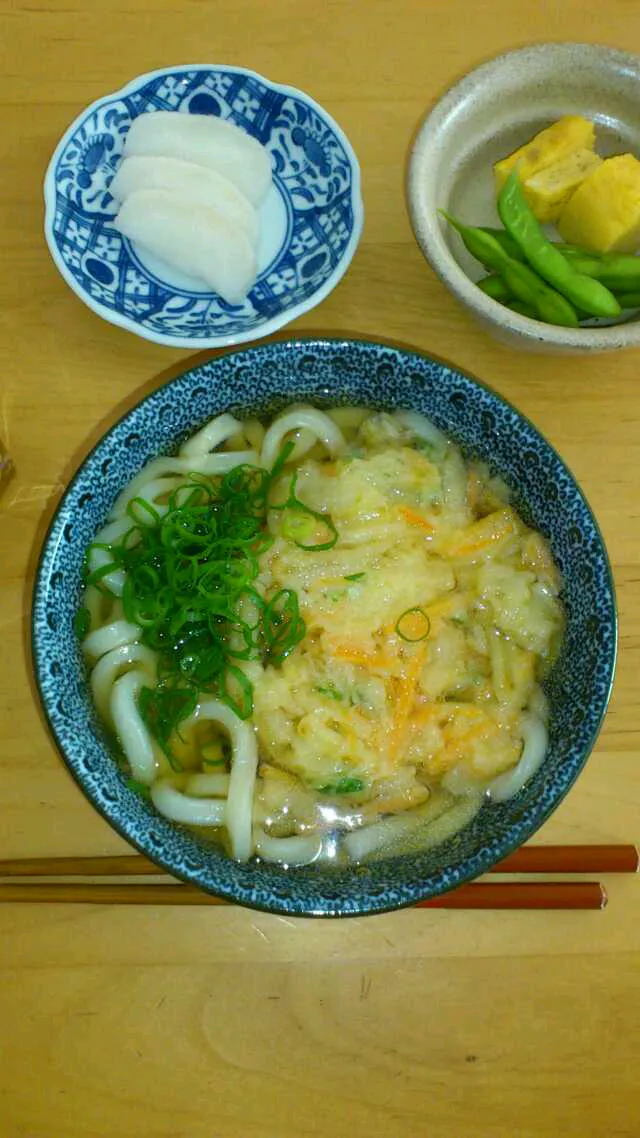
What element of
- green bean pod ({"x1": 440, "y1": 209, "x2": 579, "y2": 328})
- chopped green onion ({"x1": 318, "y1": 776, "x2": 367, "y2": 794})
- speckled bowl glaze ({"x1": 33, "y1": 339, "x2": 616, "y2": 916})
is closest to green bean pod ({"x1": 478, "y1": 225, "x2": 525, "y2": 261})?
green bean pod ({"x1": 440, "y1": 209, "x2": 579, "y2": 328})

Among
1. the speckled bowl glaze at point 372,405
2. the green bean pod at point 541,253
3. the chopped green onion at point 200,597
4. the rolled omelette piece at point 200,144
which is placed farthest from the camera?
the rolled omelette piece at point 200,144

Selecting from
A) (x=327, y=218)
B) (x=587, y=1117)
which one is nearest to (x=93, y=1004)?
(x=587, y=1117)

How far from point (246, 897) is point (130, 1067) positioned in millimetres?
579

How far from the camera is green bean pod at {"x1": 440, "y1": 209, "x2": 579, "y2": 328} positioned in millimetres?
1845

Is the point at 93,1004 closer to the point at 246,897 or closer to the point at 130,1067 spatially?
the point at 130,1067

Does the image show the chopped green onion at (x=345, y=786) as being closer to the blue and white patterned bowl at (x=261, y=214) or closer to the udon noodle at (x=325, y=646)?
the udon noodle at (x=325, y=646)

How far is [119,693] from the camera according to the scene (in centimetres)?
169

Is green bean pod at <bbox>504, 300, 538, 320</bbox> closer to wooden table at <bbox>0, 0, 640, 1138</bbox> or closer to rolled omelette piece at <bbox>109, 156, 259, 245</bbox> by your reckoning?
wooden table at <bbox>0, 0, 640, 1138</bbox>

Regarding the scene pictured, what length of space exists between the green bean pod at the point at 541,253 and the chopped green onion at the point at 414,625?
72 centimetres

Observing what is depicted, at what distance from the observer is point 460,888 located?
5.70 ft

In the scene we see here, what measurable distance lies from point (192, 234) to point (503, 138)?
2.35 feet

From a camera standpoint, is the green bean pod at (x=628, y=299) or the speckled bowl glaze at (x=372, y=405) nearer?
the speckled bowl glaze at (x=372, y=405)

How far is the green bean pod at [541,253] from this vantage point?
1819 millimetres

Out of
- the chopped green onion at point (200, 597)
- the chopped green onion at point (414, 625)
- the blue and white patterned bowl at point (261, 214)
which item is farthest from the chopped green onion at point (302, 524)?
the blue and white patterned bowl at point (261, 214)
